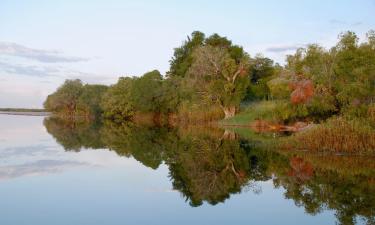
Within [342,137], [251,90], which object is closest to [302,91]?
[342,137]

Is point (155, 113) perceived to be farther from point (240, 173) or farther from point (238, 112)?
point (240, 173)

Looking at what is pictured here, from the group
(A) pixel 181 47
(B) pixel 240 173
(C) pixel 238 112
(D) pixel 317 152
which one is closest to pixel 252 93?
(C) pixel 238 112

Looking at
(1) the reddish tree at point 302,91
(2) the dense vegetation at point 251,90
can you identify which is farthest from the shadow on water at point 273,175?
(1) the reddish tree at point 302,91

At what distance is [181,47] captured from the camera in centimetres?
7081

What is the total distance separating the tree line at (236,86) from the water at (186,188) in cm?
765

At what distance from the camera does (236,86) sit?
51.9 meters

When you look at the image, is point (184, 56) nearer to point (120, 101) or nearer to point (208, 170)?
point (120, 101)

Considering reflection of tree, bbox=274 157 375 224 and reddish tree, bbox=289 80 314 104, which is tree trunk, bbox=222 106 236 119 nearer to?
reddish tree, bbox=289 80 314 104

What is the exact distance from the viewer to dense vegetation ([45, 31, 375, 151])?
26.7 m

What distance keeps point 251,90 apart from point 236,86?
7.71 metres

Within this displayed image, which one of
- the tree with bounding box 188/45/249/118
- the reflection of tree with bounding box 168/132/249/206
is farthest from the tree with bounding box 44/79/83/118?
the reflection of tree with bounding box 168/132/249/206

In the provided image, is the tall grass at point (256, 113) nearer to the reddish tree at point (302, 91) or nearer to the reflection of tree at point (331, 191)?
the reddish tree at point (302, 91)

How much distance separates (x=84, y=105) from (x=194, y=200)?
3263 inches

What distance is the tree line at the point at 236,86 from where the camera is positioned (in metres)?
27.9
